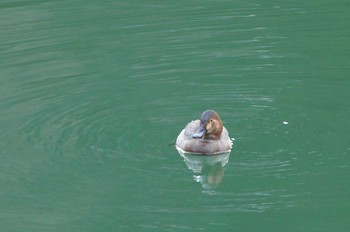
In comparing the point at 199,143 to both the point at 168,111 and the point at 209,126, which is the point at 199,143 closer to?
the point at 209,126

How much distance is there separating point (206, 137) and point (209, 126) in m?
0.15

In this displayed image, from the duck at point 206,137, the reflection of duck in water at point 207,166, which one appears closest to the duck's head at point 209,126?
the duck at point 206,137

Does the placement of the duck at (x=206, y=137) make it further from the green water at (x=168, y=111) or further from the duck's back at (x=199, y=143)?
the green water at (x=168, y=111)

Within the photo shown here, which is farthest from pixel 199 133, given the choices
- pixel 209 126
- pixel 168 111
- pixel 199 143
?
pixel 168 111

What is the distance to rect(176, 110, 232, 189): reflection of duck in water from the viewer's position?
36.9ft

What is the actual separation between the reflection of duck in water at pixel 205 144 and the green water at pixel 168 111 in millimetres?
91

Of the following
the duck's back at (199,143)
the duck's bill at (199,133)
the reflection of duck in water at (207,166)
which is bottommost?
the reflection of duck in water at (207,166)

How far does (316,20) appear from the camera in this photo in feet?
50.6

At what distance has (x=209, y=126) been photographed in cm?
1128

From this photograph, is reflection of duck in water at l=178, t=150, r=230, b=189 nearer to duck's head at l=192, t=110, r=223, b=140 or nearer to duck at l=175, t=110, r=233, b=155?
duck at l=175, t=110, r=233, b=155

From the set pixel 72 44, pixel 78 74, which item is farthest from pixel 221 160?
pixel 72 44

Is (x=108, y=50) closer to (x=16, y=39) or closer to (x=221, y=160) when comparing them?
(x=16, y=39)

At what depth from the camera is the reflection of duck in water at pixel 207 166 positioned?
1080 cm

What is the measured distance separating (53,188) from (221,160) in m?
1.50
